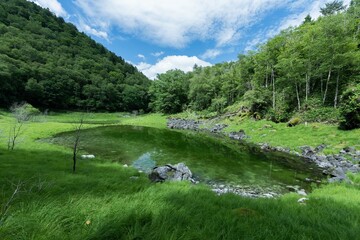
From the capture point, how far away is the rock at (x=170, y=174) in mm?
11695

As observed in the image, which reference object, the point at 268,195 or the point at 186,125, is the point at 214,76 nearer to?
the point at 186,125

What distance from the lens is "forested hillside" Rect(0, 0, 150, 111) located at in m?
74.9

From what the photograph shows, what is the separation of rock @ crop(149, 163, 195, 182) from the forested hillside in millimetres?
74549

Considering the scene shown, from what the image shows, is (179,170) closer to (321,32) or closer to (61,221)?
(61,221)

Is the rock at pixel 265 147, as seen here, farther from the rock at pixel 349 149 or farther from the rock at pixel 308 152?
the rock at pixel 349 149

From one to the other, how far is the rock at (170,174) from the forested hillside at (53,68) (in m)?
74.5

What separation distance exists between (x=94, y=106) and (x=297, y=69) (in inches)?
3463

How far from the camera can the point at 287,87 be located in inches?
1497

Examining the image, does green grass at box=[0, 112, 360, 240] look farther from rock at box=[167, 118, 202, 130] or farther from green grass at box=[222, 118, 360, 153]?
rock at box=[167, 118, 202, 130]

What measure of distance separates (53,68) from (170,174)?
9909 cm

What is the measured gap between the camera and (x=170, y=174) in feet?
40.6

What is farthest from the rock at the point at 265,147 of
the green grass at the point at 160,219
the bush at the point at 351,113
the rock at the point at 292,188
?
the green grass at the point at 160,219

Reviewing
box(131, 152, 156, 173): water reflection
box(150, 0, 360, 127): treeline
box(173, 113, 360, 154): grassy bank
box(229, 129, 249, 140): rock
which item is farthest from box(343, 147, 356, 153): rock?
box(131, 152, 156, 173): water reflection

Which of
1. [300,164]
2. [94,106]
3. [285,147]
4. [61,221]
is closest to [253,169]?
[300,164]
